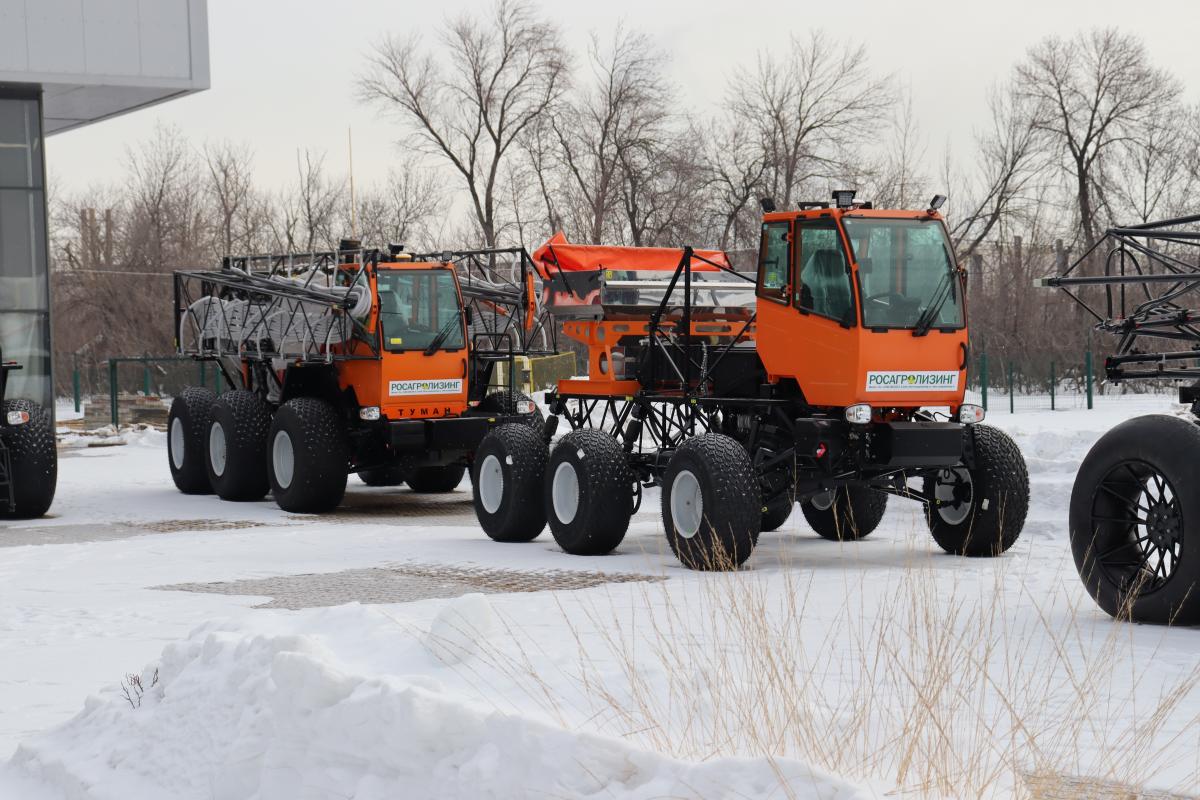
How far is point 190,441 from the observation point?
20.5m

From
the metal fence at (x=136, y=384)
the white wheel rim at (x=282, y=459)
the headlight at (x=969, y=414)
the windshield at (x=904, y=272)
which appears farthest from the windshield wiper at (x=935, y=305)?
the metal fence at (x=136, y=384)

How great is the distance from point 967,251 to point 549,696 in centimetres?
3838

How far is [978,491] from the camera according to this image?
41.7 feet

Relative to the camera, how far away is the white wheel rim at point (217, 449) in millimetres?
19750

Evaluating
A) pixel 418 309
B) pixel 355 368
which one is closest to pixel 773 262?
pixel 418 309

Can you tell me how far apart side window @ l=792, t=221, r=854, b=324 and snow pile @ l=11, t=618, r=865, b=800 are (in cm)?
579

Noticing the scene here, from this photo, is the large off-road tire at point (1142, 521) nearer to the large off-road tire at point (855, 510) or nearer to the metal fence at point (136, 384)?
the large off-road tire at point (855, 510)

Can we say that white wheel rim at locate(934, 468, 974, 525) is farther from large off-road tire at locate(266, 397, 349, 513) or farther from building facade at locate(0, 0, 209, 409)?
building facade at locate(0, 0, 209, 409)

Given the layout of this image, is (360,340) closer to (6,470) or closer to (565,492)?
(6,470)

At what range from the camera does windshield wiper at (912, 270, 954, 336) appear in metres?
12.3

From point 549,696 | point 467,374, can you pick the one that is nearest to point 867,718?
point 549,696

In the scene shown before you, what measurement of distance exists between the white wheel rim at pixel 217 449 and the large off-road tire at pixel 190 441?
0.44m

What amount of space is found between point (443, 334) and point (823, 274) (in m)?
6.41

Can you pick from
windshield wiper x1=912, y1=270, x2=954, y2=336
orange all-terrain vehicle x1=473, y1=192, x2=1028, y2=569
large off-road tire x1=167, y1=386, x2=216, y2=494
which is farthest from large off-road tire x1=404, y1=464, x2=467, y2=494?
windshield wiper x1=912, y1=270, x2=954, y2=336
